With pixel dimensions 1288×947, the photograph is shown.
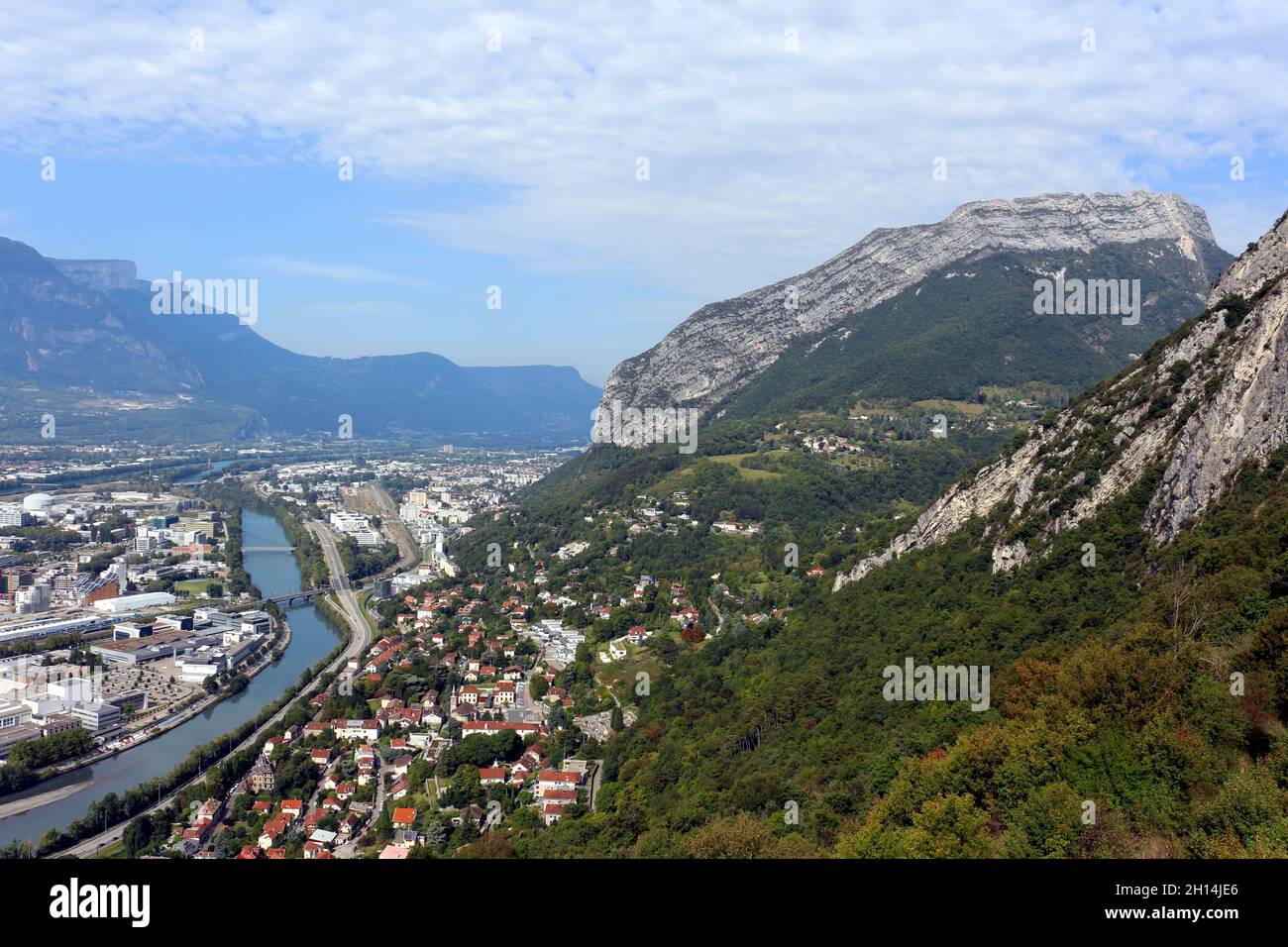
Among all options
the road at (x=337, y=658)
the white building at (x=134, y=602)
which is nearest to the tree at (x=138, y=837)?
the road at (x=337, y=658)

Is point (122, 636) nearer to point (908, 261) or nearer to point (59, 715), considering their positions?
point (59, 715)

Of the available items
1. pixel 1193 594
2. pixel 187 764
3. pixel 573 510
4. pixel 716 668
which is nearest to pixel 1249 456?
pixel 1193 594

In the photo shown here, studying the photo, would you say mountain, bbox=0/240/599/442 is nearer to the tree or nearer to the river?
the river

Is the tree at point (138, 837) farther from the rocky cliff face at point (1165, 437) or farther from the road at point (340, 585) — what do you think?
the rocky cliff face at point (1165, 437)

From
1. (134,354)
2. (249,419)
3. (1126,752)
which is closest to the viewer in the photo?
(1126,752)

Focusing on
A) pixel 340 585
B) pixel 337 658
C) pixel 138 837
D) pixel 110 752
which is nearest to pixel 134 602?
pixel 340 585

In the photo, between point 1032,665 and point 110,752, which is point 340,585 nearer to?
point 110,752
